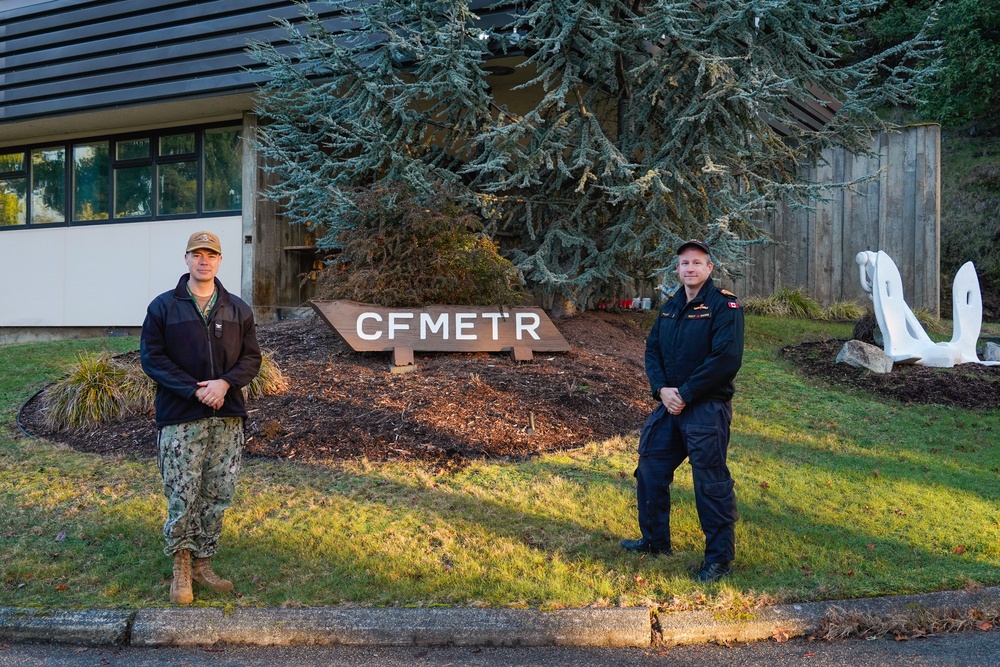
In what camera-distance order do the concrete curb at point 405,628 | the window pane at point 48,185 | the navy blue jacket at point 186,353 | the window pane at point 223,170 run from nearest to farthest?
1. the concrete curb at point 405,628
2. the navy blue jacket at point 186,353
3. the window pane at point 223,170
4. the window pane at point 48,185

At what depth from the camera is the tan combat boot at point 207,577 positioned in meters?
4.49

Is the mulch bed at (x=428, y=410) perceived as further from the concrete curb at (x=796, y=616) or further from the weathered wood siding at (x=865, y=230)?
the weathered wood siding at (x=865, y=230)

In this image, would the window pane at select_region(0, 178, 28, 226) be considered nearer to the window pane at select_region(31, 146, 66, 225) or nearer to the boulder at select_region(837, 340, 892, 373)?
the window pane at select_region(31, 146, 66, 225)

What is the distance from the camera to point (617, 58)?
35.9 feet

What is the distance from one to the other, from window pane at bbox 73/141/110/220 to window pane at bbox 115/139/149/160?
0.95 ft

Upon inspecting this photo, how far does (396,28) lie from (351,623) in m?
9.31

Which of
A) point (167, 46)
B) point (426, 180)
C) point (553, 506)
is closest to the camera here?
point (553, 506)

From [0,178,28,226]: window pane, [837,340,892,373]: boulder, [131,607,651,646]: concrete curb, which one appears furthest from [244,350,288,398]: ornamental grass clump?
[0,178,28,226]: window pane

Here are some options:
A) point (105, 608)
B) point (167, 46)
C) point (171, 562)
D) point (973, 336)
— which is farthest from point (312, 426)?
point (167, 46)

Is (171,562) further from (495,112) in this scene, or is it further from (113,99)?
(113,99)

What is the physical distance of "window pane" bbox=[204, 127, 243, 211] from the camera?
14359 mm

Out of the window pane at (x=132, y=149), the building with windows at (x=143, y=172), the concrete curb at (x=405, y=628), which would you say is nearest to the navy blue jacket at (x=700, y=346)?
the concrete curb at (x=405, y=628)

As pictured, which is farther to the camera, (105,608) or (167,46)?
(167,46)

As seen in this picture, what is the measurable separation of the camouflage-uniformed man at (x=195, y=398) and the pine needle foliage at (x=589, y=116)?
518 cm
